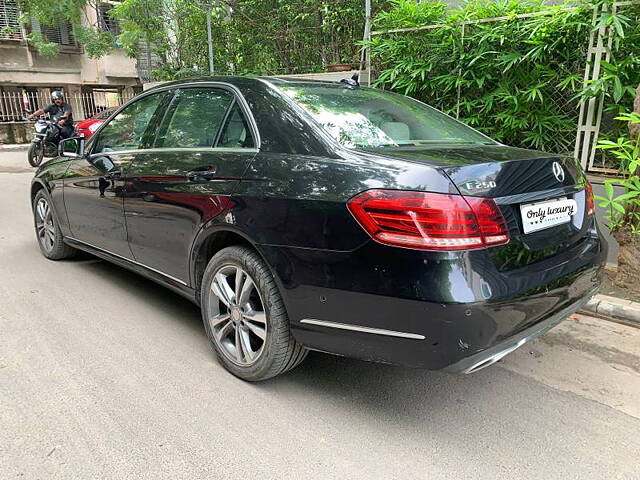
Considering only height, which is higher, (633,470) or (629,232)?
(629,232)

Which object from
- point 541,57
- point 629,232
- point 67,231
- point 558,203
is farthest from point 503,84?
point 67,231

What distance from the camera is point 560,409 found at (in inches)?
99.4

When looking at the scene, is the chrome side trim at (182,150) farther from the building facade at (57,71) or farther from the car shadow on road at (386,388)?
the building facade at (57,71)

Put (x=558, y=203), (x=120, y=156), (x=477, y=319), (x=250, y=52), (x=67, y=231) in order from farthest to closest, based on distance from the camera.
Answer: (x=250, y=52), (x=67, y=231), (x=120, y=156), (x=558, y=203), (x=477, y=319)

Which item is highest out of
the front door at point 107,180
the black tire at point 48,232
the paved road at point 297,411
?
the front door at point 107,180

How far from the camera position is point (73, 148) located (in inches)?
171

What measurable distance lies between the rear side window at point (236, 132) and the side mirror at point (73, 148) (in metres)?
1.95

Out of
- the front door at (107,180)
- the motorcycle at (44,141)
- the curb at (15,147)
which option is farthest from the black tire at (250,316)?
the curb at (15,147)

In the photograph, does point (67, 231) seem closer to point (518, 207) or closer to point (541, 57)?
point (518, 207)

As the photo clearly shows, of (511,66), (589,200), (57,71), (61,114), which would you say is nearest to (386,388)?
(589,200)

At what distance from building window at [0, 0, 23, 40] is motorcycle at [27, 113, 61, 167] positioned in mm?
9909

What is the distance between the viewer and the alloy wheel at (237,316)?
2617mm

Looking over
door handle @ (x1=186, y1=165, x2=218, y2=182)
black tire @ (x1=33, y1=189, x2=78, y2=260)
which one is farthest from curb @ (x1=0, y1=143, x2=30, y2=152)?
door handle @ (x1=186, y1=165, x2=218, y2=182)

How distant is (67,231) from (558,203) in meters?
3.92
